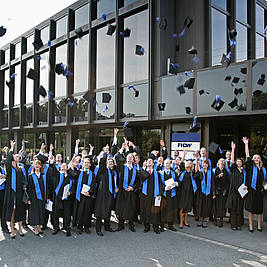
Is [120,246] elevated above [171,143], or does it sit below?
below

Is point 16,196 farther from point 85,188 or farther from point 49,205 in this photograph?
point 85,188

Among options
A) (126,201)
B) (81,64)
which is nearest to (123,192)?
(126,201)

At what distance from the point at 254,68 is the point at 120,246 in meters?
6.25

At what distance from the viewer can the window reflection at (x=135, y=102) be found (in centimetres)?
1159

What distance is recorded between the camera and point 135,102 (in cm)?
1202

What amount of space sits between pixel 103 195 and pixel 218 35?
25.2 feet

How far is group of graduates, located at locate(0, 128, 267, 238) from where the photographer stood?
21.2 feet

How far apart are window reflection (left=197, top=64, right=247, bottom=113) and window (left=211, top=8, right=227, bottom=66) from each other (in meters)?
1.29

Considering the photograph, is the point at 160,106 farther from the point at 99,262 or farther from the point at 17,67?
the point at 17,67

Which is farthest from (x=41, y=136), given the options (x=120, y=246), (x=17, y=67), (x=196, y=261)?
(x=196, y=261)

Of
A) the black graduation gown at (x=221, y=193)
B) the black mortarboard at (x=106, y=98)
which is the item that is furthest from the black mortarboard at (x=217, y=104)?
the black mortarboard at (x=106, y=98)

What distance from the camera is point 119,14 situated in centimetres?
1267

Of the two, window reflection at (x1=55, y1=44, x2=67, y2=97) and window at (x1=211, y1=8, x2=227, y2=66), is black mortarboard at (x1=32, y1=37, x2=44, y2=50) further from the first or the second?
window at (x1=211, y1=8, x2=227, y2=66)

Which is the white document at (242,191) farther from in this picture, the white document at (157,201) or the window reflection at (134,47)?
the window reflection at (134,47)
